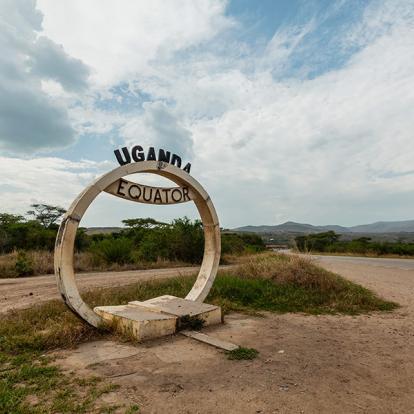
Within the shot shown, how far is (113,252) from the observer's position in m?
13.6

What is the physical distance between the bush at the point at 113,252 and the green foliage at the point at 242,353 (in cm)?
1023

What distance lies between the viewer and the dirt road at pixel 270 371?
285 cm

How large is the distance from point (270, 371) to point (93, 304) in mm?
3692

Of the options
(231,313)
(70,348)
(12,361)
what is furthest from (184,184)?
(12,361)

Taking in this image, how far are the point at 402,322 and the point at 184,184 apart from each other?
4.15 m

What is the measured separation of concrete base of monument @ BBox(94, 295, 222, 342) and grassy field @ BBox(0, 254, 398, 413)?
A: 0.34 metres

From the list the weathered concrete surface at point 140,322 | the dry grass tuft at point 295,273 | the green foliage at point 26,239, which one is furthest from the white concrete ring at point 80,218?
the green foliage at point 26,239

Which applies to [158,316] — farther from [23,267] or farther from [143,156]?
[23,267]

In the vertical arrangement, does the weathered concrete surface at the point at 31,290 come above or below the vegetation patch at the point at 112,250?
below

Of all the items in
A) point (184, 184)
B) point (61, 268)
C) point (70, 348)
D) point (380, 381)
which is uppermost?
point (184, 184)

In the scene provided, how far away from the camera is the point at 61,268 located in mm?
4516

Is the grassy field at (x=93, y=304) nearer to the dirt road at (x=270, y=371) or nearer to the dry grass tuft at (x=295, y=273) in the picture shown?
the dry grass tuft at (x=295, y=273)

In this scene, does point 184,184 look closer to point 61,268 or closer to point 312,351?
point 61,268

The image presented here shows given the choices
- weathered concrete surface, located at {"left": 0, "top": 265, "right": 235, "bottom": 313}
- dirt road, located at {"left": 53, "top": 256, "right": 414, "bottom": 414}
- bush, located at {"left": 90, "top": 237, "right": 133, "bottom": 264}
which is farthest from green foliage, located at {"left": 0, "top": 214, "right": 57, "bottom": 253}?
dirt road, located at {"left": 53, "top": 256, "right": 414, "bottom": 414}
